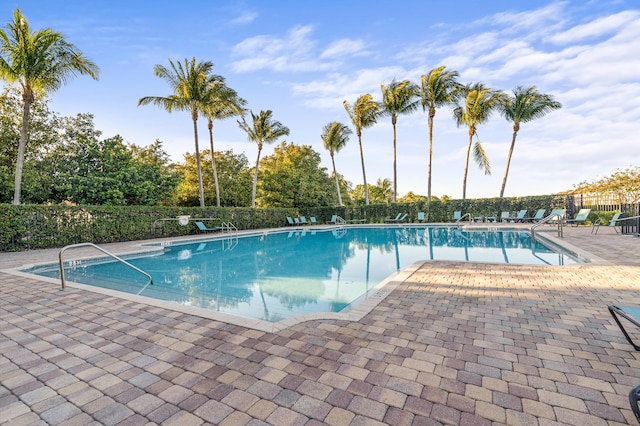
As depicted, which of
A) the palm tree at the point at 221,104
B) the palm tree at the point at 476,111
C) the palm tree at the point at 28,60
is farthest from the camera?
the palm tree at the point at 476,111

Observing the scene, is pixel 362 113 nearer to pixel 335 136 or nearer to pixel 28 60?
pixel 335 136

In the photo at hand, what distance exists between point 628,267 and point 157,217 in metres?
16.0

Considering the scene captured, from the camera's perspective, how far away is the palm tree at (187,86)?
53.1ft

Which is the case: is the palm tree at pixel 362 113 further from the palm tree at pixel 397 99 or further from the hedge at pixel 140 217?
the hedge at pixel 140 217

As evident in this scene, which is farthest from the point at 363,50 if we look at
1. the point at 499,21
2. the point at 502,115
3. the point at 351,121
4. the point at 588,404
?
the point at 588,404

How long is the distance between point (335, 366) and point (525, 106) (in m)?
23.5

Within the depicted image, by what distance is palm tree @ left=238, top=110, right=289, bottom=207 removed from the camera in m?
21.2

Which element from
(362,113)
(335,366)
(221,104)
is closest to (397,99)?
(362,113)

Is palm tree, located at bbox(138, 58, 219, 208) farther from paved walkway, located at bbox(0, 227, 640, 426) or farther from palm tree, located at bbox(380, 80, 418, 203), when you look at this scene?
paved walkway, located at bbox(0, 227, 640, 426)

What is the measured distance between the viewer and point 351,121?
80.8ft

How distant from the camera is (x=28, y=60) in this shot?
420 inches

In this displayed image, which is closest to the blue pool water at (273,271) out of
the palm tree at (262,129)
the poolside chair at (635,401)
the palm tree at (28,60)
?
the poolside chair at (635,401)

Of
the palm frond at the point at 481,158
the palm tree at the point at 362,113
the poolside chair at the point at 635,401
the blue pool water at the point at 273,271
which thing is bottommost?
the blue pool water at the point at 273,271

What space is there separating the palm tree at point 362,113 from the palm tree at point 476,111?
19.9ft
